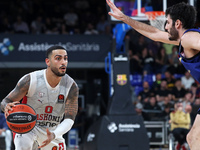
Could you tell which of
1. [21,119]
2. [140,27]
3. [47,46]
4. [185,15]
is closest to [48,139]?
[21,119]

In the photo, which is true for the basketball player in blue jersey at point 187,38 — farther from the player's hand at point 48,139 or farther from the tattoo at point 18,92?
the tattoo at point 18,92

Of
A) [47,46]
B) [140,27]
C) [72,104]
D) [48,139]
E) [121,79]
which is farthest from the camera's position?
[47,46]

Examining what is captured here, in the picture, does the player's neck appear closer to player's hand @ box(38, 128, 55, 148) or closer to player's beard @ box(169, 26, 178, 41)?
player's hand @ box(38, 128, 55, 148)

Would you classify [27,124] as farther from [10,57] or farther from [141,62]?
[141,62]

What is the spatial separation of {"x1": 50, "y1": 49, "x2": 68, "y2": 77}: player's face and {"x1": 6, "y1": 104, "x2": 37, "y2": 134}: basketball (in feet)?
2.13

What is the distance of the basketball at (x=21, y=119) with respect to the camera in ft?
16.9

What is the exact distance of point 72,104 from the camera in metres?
5.62

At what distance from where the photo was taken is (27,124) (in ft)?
16.9

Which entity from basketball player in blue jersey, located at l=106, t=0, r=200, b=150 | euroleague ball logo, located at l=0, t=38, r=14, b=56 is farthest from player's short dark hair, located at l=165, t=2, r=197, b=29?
euroleague ball logo, located at l=0, t=38, r=14, b=56

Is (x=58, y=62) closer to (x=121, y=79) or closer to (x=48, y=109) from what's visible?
(x=48, y=109)

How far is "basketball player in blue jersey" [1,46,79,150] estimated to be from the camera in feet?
18.0

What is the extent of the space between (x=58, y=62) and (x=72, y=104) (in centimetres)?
59

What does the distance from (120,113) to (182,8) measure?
5.82 m

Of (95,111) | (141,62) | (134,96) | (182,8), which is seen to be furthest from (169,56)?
(182,8)
